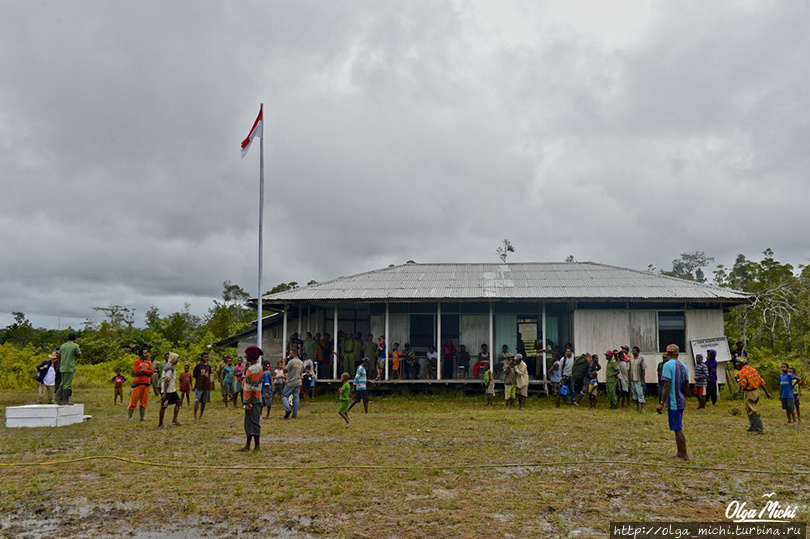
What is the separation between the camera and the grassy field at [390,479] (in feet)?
18.8

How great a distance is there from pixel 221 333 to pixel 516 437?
1122 inches

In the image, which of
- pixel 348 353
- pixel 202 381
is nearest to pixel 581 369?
pixel 348 353

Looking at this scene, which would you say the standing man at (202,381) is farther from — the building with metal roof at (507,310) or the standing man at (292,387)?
the building with metal roof at (507,310)

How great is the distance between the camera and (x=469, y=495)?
6.68 metres

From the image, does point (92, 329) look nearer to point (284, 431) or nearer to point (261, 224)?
point (261, 224)

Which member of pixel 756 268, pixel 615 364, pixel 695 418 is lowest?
pixel 695 418

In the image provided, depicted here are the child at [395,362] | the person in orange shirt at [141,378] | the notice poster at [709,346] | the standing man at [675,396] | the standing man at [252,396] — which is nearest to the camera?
the standing man at [675,396]

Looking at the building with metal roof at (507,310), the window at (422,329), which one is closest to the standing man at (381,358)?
the building with metal roof at (507,310)

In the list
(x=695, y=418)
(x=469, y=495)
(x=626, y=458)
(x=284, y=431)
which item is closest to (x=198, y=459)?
(x=284, y=431)

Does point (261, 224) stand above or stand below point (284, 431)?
above

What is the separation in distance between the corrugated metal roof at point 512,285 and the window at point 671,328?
0.86 meters

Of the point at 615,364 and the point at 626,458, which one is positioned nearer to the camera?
the point at 626,458

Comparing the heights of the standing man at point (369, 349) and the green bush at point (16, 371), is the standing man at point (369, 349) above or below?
above

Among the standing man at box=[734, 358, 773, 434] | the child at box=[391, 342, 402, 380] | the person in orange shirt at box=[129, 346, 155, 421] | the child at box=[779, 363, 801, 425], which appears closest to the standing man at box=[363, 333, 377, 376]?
the child at box=[391, 342, 402, 380]
